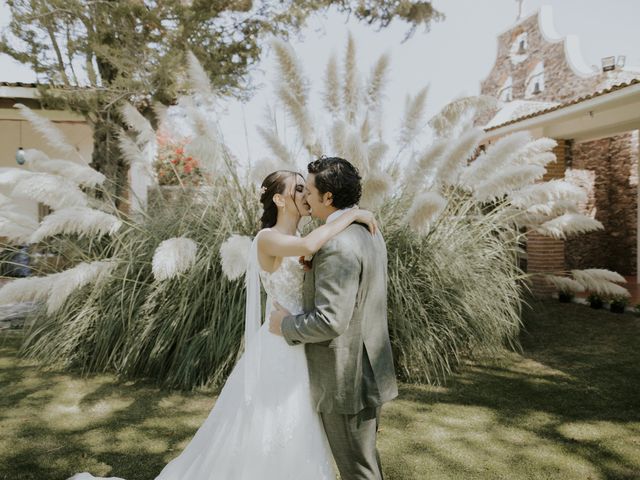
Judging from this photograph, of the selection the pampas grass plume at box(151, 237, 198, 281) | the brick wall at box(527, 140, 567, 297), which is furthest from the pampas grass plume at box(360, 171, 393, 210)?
the brick wall at box(527, 140, 567, 297)

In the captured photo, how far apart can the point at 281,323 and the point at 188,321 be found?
2643mm

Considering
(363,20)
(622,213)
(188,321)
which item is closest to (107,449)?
(188,321)

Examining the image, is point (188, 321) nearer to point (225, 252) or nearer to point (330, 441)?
point (225, 252)

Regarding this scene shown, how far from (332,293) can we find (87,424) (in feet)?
9.70

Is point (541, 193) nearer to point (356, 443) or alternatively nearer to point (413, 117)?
point (413, 117)

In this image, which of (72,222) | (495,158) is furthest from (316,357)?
(495,158)

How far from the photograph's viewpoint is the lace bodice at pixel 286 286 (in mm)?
2438

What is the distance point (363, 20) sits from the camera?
1098 centimetres

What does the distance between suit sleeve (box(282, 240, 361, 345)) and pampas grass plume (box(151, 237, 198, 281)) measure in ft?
6.88

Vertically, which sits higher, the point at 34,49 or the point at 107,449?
the point at 34,49

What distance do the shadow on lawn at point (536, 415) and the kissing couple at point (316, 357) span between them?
4.37 ft

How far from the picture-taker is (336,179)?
7.03 feet

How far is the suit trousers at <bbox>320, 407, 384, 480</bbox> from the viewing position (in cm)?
210

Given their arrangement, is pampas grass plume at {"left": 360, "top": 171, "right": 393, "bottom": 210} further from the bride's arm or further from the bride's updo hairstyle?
the bride's arm
